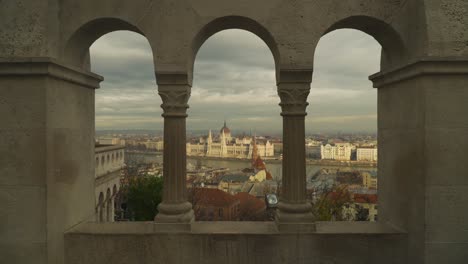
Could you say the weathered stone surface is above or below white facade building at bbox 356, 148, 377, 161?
above

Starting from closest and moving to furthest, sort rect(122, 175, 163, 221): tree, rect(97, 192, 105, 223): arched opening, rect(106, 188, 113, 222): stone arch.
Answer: rect(97, 192, 105, 223): arched opening < rect(122, 175, 163, 221): tree < rect(106, 188, 113, 222): stone arch

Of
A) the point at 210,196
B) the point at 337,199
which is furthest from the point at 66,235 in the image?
the point at 210,196

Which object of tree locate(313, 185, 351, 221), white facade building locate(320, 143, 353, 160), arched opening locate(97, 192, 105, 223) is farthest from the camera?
white facade building locate(320, 143, 353, 160)

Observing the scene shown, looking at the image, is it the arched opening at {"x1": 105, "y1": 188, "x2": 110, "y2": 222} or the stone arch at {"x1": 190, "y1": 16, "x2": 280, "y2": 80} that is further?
the arched opening at {"x1": 105, "y1": 188, "x2": 110, "y2": 222}

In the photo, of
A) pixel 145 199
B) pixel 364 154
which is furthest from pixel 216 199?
pixel 364 154

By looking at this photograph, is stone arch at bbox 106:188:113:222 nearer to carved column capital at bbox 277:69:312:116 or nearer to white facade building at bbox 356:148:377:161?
carved column capital at bbox 277:69:312:116

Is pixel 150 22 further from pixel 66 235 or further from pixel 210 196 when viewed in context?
pixel 210 196

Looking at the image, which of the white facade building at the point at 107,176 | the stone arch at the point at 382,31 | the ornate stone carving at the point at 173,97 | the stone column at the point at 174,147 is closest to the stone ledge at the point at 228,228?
the stone column at the point at 174,147

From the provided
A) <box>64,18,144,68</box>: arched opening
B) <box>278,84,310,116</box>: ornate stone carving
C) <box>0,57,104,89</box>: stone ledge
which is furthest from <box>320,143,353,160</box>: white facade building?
<box>0,57,104,89</box>: stone ledge
